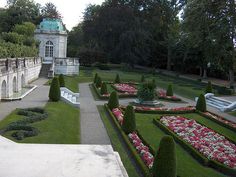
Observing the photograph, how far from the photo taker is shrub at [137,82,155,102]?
1151 inches

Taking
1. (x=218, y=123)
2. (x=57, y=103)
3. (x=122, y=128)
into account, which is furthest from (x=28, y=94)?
(x=218, y=123)

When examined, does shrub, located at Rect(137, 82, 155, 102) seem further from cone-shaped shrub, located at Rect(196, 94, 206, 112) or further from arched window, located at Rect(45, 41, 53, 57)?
arched window, located at Rect(45, 41, 53, 57)

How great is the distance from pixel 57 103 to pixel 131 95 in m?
10.4

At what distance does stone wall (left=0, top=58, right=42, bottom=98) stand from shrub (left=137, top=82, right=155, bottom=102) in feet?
33.4

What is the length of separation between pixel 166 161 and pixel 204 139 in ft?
24.6

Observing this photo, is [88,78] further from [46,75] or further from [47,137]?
[47,137]

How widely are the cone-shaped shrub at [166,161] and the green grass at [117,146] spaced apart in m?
1.81

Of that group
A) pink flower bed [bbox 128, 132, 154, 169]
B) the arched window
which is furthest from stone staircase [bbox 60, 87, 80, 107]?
the arched window

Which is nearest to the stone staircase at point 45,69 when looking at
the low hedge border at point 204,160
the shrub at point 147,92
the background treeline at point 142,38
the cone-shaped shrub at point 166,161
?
the background treeline at point 142,38

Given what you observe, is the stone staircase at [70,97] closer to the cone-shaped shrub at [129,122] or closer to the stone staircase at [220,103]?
the cone-shaped shrub at [129,122]

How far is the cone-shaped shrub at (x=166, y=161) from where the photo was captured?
428 inches

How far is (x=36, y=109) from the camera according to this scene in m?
21.6

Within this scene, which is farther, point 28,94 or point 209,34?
point 209,34

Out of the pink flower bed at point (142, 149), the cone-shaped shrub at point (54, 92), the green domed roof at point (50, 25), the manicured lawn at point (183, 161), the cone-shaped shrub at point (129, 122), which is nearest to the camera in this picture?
the manicured lawn at point (183, 161)
